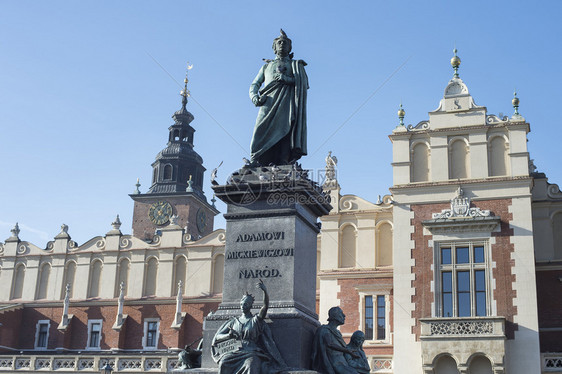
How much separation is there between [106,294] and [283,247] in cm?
2968

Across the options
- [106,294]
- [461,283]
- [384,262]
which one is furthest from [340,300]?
[106,294]

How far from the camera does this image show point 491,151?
92.8 feet

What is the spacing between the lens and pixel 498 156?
92.3ft

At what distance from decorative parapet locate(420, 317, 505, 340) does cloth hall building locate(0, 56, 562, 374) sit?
0.04m

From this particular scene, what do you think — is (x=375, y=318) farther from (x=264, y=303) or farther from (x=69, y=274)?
(x=264, y=303)

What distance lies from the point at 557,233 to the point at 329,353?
2157 centimetres

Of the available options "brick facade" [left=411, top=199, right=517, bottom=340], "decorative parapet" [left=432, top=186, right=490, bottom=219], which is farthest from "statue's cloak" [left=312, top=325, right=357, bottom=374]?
"decorative parapet" [left=432, top=186, right=490, bottom=219]

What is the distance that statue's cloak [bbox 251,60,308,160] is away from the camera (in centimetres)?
1102

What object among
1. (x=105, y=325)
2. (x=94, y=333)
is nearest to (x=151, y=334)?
(x=105, y=325)

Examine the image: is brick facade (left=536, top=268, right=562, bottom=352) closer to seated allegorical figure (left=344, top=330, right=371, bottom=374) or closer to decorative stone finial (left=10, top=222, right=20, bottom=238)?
seated allegorical figure (left=344, top=330, right=371, bottom=374)

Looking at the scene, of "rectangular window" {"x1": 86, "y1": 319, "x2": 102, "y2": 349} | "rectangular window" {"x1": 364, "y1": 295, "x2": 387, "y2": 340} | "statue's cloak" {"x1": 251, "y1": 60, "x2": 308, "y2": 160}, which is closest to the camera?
"statue's cloak" {"x1": 251, "y1": 60, "x2": 308, "y2": 160}

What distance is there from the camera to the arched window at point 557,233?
1116 inches

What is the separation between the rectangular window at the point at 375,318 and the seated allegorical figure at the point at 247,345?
2031 cm

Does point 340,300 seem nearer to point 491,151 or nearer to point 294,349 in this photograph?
point 491,151
